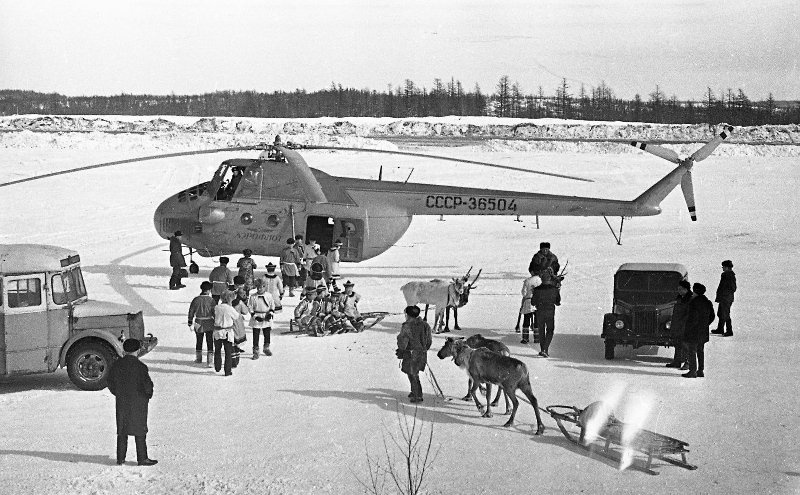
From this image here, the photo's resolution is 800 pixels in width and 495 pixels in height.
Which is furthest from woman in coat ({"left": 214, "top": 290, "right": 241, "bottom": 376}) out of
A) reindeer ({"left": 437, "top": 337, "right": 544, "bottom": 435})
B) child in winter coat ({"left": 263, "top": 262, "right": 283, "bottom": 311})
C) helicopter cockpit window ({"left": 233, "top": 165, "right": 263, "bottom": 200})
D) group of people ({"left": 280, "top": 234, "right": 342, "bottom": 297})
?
helicopter cockpit window ({"left": 233, "top": 165, "right": 263, "bottom": 200})

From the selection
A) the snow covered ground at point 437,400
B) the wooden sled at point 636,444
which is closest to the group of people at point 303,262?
the snow covered ground at point 437,400

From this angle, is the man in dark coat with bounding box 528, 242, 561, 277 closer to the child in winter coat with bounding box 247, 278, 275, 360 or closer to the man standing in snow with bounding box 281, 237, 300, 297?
the child in winter coat with bounding box 247, 278, 275, 360

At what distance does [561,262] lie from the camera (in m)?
24.7

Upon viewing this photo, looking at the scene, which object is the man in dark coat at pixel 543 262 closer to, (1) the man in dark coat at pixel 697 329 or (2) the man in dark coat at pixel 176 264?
(1) the man in dark coat at pixel 697 329

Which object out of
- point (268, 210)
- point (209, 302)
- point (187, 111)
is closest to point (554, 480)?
point (209, 302)

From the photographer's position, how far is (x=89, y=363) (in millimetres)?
13094

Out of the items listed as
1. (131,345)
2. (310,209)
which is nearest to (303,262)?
(310,209)

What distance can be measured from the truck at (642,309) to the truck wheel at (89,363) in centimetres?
723

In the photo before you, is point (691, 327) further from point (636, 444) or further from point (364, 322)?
point (364, 322)

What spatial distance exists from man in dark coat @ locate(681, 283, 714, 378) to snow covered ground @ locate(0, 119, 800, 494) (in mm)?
295

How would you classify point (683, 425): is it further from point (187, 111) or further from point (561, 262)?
point (187, 111)

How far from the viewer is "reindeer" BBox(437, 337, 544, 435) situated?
11211mm

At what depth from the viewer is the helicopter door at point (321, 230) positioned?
22.2 metres

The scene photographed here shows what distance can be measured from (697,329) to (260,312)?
6.48 meters
